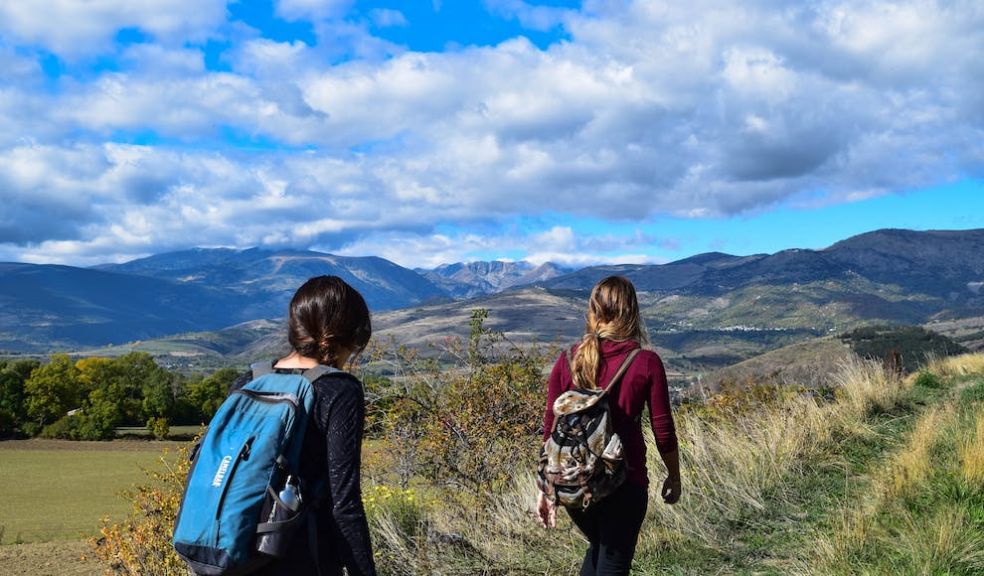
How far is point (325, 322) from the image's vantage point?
8.64 feet

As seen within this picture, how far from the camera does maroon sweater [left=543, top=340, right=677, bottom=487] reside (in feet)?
11.0

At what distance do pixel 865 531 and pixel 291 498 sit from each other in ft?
12.1

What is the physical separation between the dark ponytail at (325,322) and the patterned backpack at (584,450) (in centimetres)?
110

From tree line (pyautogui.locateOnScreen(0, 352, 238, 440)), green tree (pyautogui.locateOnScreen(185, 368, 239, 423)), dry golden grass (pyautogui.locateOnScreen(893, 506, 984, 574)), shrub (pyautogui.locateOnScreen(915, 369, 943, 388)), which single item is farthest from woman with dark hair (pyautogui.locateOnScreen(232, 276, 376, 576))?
green tree (pyautogui.locateOnScreen(185, 368, 239, 423))

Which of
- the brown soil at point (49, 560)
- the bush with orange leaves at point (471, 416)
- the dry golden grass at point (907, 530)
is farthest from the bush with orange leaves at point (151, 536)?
the brown soil at point (49, 560)

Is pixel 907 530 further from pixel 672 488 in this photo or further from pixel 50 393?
pixel 50 393

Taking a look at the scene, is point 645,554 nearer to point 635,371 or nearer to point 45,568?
point 635,371

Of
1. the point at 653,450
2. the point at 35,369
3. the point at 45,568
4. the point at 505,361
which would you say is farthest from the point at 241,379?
the point at 35,369

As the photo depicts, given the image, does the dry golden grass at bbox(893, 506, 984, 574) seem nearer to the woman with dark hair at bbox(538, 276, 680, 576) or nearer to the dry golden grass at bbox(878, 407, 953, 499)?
the dry golden grass at bbox(878, 407, 953, 499)

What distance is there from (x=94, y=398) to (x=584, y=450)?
221ft

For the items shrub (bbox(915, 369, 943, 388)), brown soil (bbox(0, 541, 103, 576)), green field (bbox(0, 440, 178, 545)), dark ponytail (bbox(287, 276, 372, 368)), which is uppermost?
dark ponytail (bbox(287, 276, 372, 368))

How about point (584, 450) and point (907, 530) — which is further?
point (907, 530)

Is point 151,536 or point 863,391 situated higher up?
point 863,391

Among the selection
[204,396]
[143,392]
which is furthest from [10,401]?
[204,396]
